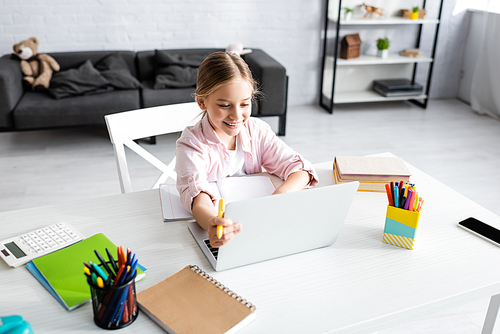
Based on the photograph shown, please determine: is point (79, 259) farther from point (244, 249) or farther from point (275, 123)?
point (275, 123)

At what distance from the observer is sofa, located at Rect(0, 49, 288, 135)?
2877 millimetres

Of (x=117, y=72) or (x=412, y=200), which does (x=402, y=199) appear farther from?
(x=117, y=72)

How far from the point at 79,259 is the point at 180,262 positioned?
0.70 feet

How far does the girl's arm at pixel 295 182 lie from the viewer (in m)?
1.14

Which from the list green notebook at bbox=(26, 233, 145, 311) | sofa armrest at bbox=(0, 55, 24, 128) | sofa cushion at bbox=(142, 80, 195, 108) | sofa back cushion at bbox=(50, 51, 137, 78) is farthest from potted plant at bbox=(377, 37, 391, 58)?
green notebook at bbox=(26, 233, 145, 311)

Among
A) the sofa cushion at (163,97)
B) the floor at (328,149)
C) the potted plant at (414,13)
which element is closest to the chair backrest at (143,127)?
the floor at (328,149)

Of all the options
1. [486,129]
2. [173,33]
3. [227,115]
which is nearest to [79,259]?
[227,115]

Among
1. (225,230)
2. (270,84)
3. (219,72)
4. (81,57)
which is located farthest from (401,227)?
(81,57)

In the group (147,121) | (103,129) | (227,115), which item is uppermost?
(227,115)

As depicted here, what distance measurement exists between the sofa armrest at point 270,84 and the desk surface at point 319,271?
6.86 feet

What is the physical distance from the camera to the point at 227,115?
110 centimetres

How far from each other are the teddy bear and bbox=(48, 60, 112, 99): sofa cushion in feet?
0.20

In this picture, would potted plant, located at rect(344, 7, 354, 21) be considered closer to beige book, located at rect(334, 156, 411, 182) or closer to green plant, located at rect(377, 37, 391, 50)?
green plant, located at rect(377, 37, 391, 50)

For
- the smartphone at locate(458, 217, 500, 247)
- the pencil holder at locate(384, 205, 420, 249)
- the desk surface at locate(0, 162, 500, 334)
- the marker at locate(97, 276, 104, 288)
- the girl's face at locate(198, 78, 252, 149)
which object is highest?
the girl's face at locate(198, 78, 252, 149)
